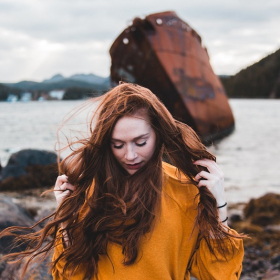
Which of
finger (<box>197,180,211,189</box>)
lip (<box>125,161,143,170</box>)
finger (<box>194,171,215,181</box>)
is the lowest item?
finger (<box>197,180,211,189</box>)

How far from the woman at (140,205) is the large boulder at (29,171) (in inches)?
183

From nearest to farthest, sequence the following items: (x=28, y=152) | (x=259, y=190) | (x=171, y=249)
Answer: (x=171, y=249), (x=259, y=190), (x=28, y=152)

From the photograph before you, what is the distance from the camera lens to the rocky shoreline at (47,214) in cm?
307

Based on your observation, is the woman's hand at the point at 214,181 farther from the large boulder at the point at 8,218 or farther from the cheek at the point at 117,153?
the large boulder at the point at 8,218

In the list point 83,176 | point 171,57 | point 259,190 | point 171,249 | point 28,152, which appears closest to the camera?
point 171,249

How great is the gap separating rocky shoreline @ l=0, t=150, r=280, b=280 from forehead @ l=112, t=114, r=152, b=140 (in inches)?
38.7

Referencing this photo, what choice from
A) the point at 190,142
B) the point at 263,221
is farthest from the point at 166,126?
the point at 263,221

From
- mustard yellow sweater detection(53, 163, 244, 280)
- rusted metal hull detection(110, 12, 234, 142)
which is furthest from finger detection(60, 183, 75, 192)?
rusted metal hull detection(110, 12, 234, 142)

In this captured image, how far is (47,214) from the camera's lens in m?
3.71

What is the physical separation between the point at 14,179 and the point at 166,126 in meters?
5.72

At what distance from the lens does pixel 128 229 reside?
158 cm

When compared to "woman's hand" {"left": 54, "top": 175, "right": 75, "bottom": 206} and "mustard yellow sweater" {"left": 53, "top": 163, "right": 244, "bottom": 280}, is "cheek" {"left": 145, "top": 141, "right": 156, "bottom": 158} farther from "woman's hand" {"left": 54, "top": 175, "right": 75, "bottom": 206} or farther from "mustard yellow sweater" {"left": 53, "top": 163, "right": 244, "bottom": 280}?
"woman's hand" {"left": 54, "top": 175, "right": 75, "bottom": 206}

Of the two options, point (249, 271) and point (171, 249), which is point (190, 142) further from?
point (249, 271)

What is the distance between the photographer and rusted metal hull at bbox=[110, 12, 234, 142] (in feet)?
31.8
